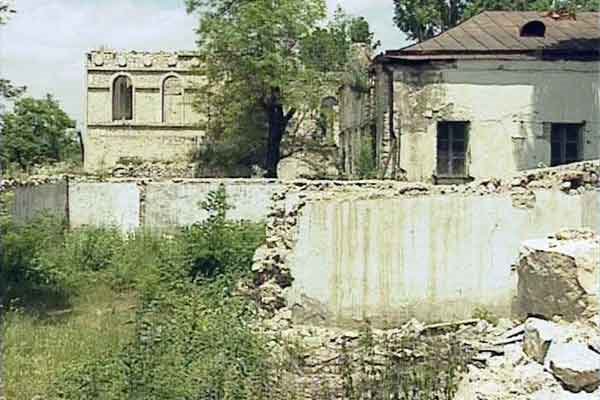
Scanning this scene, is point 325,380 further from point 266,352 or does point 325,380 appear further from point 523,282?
point 523,282

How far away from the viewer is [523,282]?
7613mm

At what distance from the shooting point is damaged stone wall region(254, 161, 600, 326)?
10.4 metres

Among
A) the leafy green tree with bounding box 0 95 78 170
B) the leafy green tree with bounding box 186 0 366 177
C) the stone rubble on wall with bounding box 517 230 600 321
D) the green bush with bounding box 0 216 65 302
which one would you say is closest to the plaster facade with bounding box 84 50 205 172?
the leafy green tree with bounding box 0 95 78 170

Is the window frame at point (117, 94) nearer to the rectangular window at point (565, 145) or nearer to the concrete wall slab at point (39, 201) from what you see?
the concrete wall slab at point (39, 201)

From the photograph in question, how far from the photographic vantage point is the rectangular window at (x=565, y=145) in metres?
18.8

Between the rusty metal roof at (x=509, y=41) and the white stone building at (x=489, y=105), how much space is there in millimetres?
20

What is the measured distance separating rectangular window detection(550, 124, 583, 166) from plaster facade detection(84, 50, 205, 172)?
52.6ft

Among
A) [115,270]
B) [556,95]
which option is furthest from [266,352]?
[556,95]

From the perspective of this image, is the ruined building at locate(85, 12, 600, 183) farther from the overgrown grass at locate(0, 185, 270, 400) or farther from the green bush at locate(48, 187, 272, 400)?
the green bush at locate(48, 187, 272, 400)

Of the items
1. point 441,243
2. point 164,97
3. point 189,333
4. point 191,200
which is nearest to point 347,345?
point 441,243

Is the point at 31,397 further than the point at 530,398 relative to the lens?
Yes

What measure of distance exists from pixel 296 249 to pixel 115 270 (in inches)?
191

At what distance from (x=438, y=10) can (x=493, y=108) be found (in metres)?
15.2

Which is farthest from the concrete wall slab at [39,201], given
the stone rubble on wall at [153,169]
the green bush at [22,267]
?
the stone rubble on wall at [153,169]
